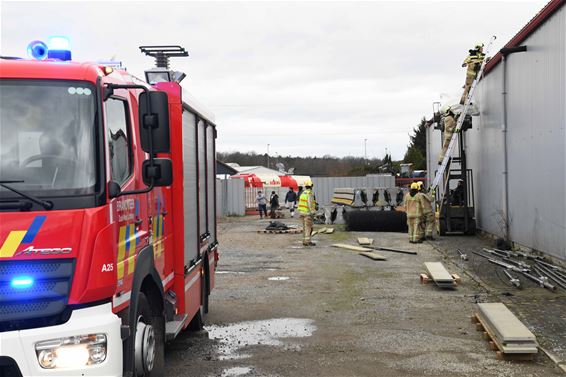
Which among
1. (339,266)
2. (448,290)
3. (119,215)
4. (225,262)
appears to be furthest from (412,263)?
(119,215)

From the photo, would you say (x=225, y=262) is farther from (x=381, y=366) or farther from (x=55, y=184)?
(x=55, y=184)

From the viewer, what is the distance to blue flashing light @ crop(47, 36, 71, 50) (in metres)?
4.57

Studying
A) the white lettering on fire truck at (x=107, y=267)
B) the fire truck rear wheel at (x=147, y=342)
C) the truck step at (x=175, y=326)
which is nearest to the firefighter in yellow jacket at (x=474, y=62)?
the truck step at (x=175, y=326)

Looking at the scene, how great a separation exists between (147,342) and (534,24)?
1235 cm

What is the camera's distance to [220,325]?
27.6 ft

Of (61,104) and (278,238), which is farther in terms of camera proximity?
(278,238)

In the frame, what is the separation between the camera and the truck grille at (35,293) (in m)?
3.62

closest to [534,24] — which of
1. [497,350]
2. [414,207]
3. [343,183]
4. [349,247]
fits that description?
[414,207]

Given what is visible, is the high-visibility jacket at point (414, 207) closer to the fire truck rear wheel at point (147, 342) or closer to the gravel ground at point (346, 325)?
the gravel ground at point (346, 325)

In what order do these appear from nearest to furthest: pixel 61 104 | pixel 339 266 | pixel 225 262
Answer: pixel 61 104 → pixel 339 266 → pixel 225 262

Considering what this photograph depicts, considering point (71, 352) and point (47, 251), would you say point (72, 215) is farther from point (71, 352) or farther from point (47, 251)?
point (71, 352)

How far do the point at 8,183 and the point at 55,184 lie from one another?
0.28 meters

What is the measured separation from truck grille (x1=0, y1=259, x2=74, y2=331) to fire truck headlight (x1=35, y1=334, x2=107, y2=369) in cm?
13

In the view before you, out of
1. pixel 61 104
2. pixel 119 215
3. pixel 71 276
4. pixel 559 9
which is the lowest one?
pixel 71 276
